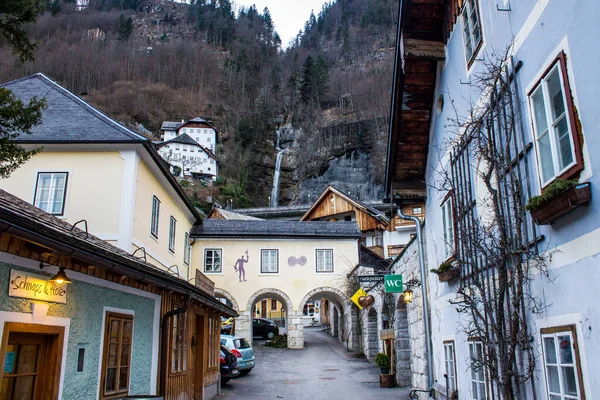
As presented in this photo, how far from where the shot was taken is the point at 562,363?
4980mm

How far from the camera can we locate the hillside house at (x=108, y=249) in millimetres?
6699

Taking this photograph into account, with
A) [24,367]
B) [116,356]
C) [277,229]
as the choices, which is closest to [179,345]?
[116,356]

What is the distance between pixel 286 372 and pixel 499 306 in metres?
15.9

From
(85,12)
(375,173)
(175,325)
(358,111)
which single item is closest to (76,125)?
(175,325)

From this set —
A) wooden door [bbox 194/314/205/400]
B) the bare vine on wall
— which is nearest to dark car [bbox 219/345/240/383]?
wooden door [bbox 194/314/205/400]

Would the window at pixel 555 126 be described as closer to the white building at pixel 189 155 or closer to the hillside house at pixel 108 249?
the hillside house at pixel 108 249

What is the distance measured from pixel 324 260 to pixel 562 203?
84.0 feet

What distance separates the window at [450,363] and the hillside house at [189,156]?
209 ft

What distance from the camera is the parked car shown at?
1917 centimetres

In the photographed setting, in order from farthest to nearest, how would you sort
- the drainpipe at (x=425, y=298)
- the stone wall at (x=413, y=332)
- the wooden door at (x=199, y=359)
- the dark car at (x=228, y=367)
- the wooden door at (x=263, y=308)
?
the wooden door at (x=263, y=308), the dark car at (x=228, y=367), the wooden door at (x=199, y=359), the stone wall at (x=413, y=332), the drainpipe at (x=425, y=298)

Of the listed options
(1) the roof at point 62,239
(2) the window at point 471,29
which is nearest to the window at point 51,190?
(1) the roof at point 62,239

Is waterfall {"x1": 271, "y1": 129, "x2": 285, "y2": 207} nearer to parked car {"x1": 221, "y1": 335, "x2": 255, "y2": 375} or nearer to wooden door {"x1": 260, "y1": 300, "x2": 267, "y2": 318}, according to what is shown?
wooden door {"x1": 260, "y1": 300, "x2": 267, "y2": 318}

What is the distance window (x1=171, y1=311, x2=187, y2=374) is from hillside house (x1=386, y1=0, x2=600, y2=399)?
559cm

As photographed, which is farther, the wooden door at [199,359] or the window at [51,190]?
the window at [51,190]
